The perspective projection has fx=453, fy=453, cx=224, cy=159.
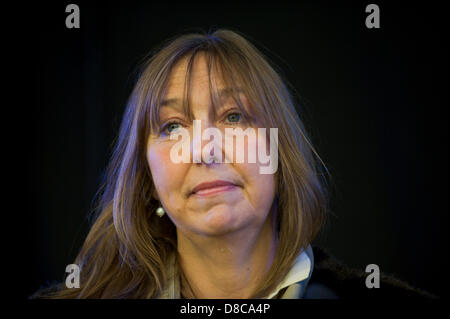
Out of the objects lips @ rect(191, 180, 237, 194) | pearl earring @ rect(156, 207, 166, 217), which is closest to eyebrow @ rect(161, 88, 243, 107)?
lips @ rect(191, 180, 237, 194)

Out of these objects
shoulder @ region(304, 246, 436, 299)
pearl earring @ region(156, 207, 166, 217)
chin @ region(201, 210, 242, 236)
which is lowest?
shoulder @ region(304, 246, 436, 299)

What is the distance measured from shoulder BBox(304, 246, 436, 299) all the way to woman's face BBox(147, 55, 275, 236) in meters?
0.23

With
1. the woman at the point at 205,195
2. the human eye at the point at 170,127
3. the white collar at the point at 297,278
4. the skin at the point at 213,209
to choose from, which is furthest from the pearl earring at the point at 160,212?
the white collar at the point at 297,278

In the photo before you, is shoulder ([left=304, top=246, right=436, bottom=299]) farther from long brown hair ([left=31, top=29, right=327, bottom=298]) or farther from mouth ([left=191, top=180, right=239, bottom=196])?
mouth ([left=191, top=180, right=239, bottom=196])

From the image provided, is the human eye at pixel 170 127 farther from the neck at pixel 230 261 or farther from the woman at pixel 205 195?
the neck at pixel 230 261

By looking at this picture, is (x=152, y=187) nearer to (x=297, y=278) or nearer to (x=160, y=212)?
(x=160, y=212)

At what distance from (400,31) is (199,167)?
3.01 ft

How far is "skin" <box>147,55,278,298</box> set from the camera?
1.14 metres

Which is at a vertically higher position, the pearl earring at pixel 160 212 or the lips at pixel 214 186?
the lips at pixel 214 186

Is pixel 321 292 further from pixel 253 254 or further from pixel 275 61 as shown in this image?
pixel 275 61

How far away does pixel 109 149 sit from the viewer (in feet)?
5.22

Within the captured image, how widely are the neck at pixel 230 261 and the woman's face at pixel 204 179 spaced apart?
51 millimetres

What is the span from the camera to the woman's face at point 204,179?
1.13m

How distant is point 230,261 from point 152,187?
1.13 feet
